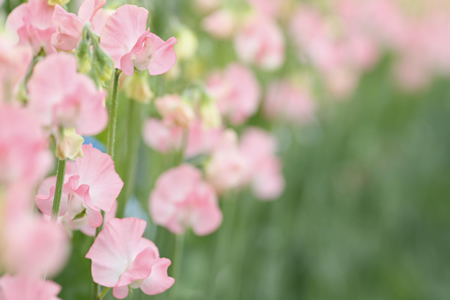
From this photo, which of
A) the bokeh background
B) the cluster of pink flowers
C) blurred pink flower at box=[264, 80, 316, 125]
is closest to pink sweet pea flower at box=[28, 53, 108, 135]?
the cluster of pink flowers

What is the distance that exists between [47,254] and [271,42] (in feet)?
1.60

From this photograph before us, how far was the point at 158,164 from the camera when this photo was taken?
1.63ft

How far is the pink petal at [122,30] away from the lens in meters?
0.22

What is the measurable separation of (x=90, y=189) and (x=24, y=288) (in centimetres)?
7

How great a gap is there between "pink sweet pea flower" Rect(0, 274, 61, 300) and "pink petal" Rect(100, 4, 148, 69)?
118 mm

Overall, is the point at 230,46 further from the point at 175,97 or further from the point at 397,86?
the point at 397,86

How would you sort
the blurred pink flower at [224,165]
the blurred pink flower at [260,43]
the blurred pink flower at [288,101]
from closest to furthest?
the blurred pink flower at [224,165], the blurred pink flower at [260,43], the blurred pink flower at [288,101]

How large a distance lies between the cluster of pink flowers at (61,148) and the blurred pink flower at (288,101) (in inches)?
21.5

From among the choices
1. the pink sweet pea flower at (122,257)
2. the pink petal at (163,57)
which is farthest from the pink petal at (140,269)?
the pink petal at (163,57)

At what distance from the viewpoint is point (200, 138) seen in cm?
46

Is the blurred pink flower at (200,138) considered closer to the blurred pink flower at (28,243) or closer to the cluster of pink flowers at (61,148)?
the cluster of pink flowers at (61,148)

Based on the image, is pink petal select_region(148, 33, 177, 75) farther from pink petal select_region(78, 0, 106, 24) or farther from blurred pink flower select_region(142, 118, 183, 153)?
blurred pink flower select_region(142, 118, 183, 153)

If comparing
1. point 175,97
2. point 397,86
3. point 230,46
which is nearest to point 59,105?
point 175,97

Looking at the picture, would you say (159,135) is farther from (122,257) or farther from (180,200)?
(122,257)
